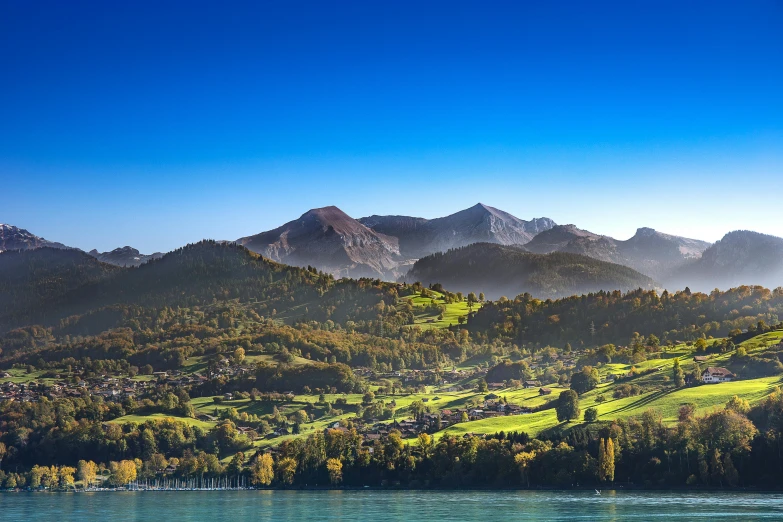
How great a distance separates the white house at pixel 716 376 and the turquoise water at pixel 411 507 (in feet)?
189

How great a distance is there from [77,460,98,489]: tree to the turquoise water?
87.6 ft

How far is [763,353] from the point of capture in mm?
180000

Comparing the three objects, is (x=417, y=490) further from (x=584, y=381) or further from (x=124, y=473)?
(x=584, y=381)

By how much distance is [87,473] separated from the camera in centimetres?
16988

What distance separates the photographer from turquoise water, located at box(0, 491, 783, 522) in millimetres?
95812

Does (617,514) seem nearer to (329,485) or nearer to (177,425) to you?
(329,485)

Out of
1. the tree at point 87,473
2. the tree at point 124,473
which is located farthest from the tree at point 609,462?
the tree at point 87,473

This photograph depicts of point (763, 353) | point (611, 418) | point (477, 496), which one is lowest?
point (477, 496)

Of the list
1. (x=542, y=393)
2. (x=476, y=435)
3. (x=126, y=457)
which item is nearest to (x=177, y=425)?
(x=126, y=457)

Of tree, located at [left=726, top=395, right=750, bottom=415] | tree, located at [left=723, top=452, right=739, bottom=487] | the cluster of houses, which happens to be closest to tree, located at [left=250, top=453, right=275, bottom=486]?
the cluster of houses

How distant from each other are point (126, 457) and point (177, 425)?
1189 cm

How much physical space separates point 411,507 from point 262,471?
54005 millimetres

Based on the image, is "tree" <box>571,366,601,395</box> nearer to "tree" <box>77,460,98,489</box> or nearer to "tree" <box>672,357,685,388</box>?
"tree" <box>672,357,685,388</box>

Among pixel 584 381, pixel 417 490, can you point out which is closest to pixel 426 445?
pixel 417 490
